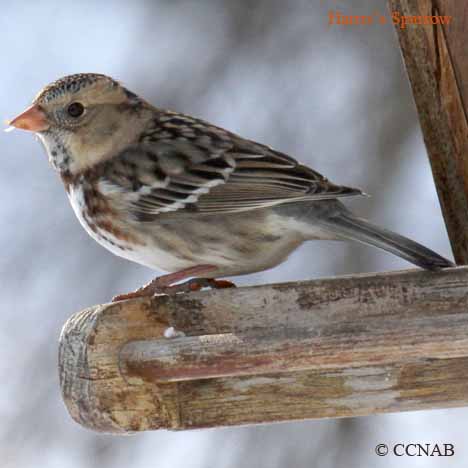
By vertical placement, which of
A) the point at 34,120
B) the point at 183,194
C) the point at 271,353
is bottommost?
the point at 271,353

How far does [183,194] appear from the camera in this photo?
3.60 m

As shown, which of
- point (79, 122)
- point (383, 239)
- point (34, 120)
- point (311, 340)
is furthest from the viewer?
point (79, 122)

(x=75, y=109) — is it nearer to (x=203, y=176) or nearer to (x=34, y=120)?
(x=34, y=120)

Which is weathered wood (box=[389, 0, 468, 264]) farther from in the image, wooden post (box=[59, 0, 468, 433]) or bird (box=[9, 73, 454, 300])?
bird (box=[9, 73, 454, 300])

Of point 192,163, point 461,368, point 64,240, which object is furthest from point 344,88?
point 461,368

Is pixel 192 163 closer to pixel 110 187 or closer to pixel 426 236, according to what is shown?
pixel 110 187

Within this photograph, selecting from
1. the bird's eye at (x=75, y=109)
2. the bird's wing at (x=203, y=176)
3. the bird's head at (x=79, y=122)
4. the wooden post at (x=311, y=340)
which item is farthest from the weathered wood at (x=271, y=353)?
the bird's eye at (x=75, y=109)

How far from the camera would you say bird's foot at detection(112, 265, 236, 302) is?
3301 millimetres

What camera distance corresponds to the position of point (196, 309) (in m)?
3.07

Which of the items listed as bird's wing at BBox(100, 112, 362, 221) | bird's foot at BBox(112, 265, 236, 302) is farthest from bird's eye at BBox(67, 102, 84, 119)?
bird's foot at BBox(112, 265, 236, 302)

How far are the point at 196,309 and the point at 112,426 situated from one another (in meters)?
0.35

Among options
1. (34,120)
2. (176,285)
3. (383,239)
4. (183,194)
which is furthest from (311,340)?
(34,120)

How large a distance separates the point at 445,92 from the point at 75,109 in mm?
1180

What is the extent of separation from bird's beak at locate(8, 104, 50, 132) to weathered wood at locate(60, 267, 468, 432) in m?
0.86
